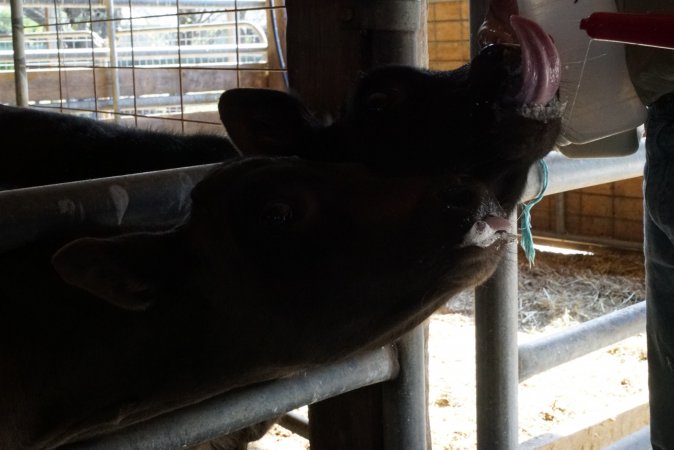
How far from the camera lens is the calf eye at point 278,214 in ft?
5.17

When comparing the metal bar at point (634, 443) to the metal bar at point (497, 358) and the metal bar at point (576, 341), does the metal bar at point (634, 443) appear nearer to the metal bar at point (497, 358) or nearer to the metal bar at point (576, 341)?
the metal bar at point (576, 341)

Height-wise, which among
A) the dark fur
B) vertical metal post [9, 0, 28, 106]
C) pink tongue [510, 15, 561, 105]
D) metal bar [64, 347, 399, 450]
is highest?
vertical metal post [9, 0, 28, 106]

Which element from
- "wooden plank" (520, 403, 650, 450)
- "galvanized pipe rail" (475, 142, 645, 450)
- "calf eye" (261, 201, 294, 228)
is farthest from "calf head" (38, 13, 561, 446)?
"wooden plank" (520, 403, 650, 450)

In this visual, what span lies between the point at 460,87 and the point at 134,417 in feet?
3.31

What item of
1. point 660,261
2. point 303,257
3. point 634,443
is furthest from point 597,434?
point 303,257

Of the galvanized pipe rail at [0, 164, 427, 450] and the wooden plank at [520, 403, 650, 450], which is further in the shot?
the wooden plank at [520, 403, 650, 450]

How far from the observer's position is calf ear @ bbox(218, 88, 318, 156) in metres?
2.10

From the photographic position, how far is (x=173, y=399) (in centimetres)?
165

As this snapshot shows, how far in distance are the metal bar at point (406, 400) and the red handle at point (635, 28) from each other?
91cm

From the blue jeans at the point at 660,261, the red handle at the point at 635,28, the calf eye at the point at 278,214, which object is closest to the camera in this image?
the red handle at the point at 635,28

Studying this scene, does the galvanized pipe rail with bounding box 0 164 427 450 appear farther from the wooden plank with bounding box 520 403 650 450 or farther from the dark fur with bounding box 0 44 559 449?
the wooden plank with bounding box 520 403 650 450

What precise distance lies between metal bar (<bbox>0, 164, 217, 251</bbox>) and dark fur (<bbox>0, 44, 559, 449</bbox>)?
0.04m

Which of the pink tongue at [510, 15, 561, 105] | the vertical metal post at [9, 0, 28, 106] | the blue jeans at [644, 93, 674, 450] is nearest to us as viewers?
the pink tongue at [510, 15, 561, 105]

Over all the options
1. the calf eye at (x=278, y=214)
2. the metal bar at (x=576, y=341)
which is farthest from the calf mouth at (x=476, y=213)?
the metal bar at (x=576, y=341)
